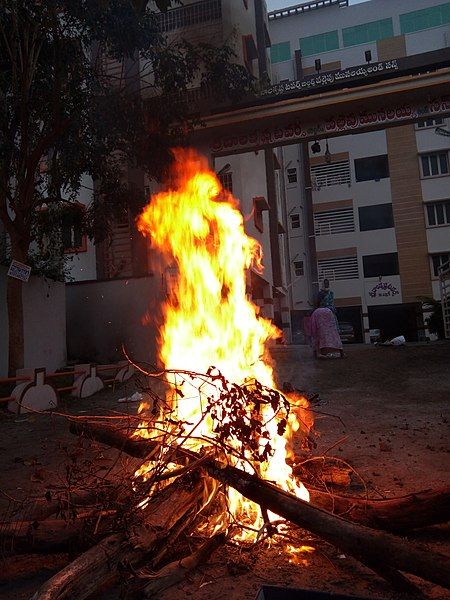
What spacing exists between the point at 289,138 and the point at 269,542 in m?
11.9

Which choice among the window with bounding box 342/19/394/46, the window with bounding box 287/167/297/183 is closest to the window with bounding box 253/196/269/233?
the window with bounding box 287/167/297/183

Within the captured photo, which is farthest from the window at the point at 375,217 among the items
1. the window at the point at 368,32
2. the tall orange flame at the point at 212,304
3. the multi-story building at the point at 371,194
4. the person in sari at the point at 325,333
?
the tall orange flame at the point at 212,304

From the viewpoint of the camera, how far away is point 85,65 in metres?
10.8

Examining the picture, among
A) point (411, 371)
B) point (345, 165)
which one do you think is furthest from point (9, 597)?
point (345, 165)

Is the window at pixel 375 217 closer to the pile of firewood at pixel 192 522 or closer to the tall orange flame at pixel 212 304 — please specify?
the tall orange flame at pixel 212 304

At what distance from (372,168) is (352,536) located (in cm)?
3527

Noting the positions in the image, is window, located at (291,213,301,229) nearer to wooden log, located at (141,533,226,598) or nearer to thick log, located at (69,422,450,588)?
thick log, located at (69,422,450,588)

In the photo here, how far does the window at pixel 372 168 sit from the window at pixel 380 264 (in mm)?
5851

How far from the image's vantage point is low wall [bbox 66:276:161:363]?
13.8 m

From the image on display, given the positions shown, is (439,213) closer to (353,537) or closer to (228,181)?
(228,181)

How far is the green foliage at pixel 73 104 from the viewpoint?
385 inches

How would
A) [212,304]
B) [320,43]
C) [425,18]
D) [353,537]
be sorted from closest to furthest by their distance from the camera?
[353,537], [212,304], [425,18], [320,43]

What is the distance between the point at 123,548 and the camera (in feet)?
9.70

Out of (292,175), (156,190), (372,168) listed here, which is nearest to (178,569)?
(156,190)
